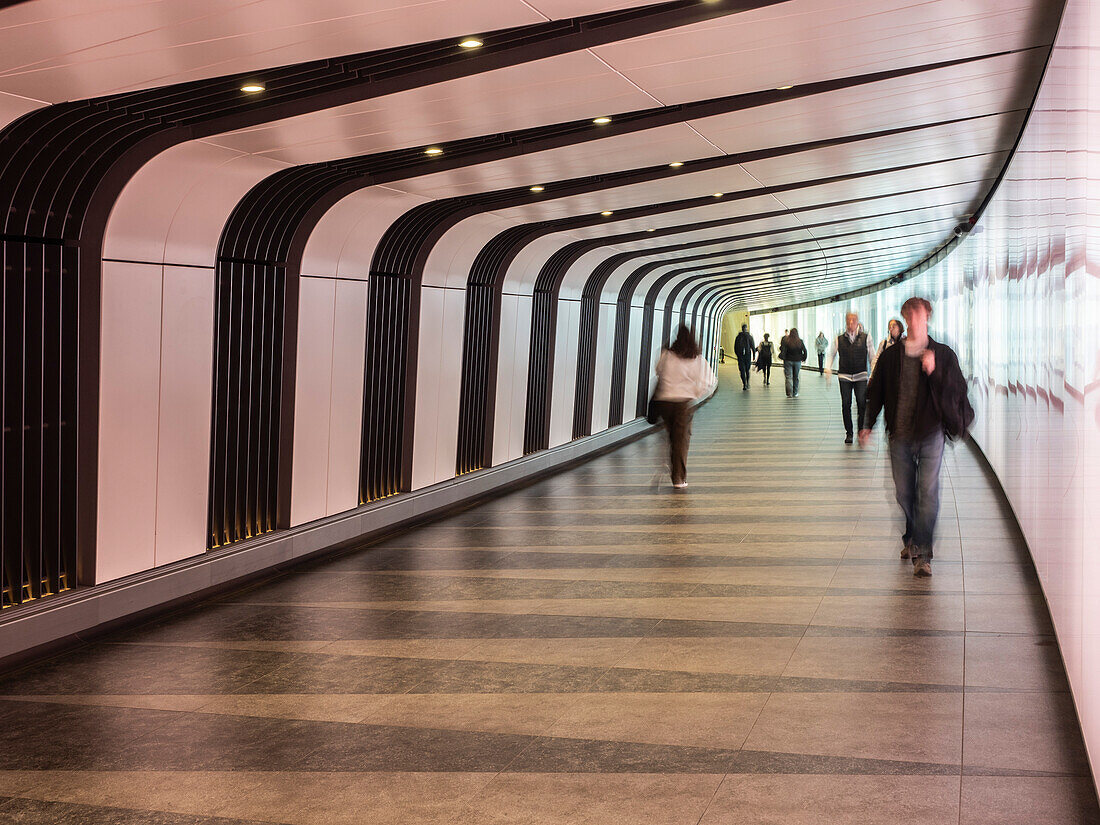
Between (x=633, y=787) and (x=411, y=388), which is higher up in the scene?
(x=411, y=388)

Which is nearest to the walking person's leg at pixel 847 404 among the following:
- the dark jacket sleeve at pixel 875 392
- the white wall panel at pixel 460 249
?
the white wall panel at pixel 460 249

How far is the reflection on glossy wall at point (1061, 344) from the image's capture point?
411cm

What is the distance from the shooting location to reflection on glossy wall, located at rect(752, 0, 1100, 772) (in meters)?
4.11

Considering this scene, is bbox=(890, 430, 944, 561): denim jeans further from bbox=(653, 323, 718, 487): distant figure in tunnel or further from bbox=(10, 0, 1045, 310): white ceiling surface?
bbox=(653, 323, 718, 487): distant figure in tunnel

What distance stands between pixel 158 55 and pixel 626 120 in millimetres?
3684

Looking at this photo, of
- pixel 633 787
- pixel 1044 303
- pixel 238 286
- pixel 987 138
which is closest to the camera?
pixel 633 787

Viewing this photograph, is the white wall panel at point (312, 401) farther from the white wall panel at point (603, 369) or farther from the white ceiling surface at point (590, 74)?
the white wall panel at point (603, 369)

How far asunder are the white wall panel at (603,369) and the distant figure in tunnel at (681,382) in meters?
5.20

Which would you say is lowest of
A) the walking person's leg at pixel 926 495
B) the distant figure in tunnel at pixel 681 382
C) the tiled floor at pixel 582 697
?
the tiled floor at pixel 582 697

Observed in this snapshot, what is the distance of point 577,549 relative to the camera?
365 inches

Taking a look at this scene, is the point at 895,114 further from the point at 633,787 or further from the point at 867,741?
the point at 633,787

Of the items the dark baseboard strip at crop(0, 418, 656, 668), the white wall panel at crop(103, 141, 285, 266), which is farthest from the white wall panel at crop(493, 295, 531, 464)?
the white wall panel at crop(103, 141, 285, 266)

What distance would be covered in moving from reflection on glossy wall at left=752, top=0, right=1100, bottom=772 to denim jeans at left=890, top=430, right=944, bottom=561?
63 centimetres

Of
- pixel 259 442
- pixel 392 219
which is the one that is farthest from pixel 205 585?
pixel 392 219
